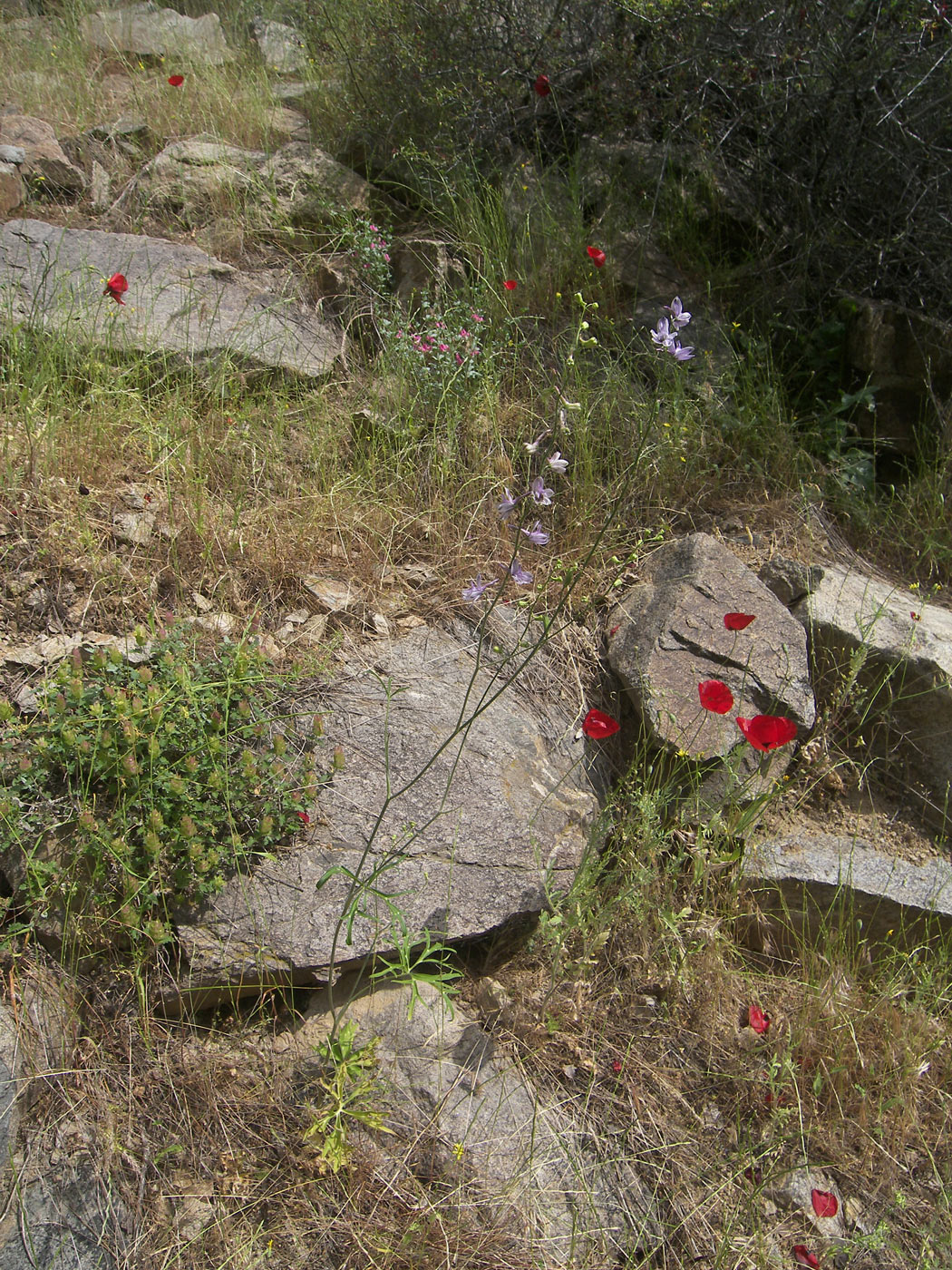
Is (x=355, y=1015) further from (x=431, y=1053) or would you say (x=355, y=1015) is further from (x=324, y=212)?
(x=324, y=212)

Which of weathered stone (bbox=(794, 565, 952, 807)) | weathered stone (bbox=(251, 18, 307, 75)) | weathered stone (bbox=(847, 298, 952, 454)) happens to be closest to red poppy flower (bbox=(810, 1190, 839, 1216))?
weathered stone (bbox=(794, 565, 952, 807))

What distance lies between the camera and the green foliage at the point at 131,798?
177 cm

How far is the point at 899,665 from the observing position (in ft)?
8.53

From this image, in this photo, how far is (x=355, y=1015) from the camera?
1896mm

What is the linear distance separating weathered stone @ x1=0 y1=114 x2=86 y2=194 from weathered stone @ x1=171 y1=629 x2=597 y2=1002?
2.96 meters

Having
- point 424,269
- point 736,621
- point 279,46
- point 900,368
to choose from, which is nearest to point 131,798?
point 736,621

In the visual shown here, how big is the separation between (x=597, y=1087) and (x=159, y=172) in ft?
13.2

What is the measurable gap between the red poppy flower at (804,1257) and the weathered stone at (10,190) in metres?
4.39

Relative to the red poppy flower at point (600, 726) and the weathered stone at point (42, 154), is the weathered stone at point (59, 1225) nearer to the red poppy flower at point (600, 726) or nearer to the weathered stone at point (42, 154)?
the red poppy flower at point (600, 726)

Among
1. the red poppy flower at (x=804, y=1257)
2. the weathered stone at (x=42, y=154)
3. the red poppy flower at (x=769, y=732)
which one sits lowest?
the red poppy flower at (x=804, y=1257)

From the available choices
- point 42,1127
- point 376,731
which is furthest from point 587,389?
point 42,1127

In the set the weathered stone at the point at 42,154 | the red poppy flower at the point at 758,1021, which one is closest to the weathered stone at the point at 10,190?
the weathered stone at the point at 42,154

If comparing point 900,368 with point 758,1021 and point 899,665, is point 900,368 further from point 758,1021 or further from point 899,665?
point 758,1021

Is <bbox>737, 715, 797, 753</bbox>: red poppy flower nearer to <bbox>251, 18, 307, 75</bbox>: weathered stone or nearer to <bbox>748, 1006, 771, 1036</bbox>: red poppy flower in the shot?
<bbox>748, 1006, 771, 1036</bbox>: red poppy flower
